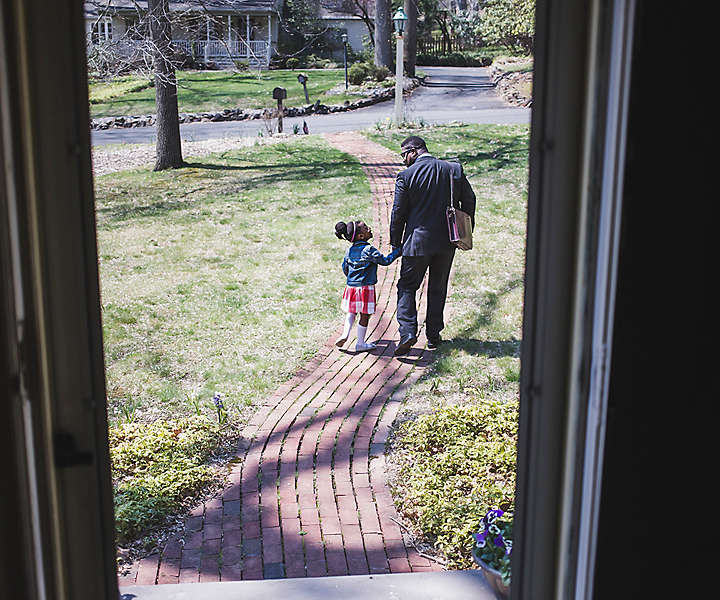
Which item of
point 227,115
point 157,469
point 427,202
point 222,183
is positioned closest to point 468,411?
point 427,202

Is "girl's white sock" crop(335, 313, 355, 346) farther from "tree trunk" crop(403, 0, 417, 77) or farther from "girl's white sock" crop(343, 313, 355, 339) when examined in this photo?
"tree trunk" crop(403, 0, 417, 77)

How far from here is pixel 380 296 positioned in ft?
29.7

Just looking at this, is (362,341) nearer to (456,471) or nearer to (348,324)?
(348,324)

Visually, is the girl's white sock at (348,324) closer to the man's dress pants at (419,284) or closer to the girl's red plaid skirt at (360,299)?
the girl's red plaid skirt at (360,299)

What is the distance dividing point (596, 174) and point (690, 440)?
0.67 m

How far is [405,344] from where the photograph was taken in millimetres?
7359

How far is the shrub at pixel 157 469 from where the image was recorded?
15.8 ft

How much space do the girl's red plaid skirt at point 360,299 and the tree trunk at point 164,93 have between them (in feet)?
25.9

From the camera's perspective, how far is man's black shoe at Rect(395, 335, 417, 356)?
735 centimetres

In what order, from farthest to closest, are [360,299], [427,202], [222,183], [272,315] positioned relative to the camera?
[222,183] < [272,315] < [360,299] < [427,202]

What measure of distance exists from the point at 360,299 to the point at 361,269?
294 mm

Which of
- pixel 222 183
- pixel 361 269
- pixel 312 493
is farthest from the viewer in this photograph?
pixel 222 183

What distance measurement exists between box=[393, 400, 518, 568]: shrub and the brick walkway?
157mm

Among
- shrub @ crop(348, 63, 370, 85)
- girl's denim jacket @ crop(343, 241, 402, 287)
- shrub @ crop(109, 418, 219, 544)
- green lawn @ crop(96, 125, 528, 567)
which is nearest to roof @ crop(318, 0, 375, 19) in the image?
shrub @ crop(348, 63, 370, 85)
